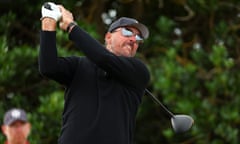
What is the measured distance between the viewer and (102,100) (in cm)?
362

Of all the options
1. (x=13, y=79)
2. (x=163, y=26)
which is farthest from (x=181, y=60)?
(x=13, y=79)

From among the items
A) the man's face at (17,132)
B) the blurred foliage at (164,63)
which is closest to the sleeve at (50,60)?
the man's face at (17,132)

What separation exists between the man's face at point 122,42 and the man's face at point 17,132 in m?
1.61

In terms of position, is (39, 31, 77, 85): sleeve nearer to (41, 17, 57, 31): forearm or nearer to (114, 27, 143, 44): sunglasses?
(41, 17, 57, 31): forearm

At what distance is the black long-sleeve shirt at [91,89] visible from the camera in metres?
3.58

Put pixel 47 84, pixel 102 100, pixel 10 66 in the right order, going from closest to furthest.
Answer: pixel 102 100
pixel 10 66
pixel 47 84

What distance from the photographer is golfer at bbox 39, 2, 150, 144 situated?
353 centimetres

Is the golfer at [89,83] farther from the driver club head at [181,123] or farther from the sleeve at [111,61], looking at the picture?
the driver club head at [181,123]

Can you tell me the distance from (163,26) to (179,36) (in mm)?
756

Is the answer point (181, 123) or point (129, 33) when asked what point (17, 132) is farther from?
point (129, 33)

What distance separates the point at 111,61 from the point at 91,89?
0.15 metres

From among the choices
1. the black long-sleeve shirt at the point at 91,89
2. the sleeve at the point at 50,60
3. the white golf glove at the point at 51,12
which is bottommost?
the black long-sleeve shirt at the point at 91,89

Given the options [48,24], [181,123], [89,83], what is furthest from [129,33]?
[181,123]

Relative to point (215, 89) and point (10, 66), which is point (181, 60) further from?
point (10, 66)
